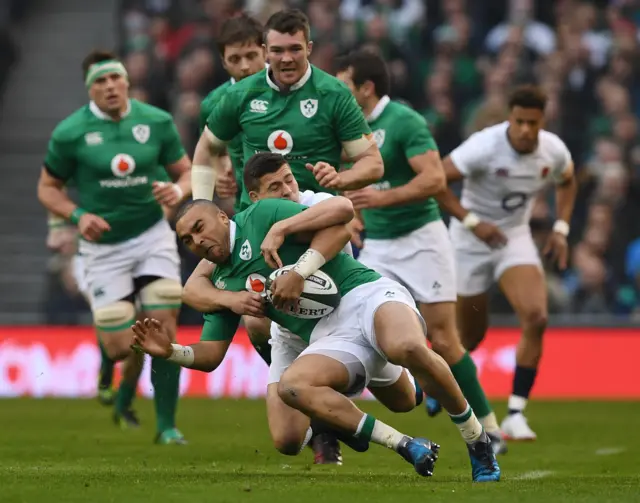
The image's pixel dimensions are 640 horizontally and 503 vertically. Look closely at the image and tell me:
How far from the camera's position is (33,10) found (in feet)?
A: 77.4

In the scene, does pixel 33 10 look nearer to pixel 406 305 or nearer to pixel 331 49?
pixel 331 49

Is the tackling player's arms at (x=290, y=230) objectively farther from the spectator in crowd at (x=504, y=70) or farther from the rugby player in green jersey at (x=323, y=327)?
the spectator in crowd at (x=504, y=70)

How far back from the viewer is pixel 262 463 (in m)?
9.76

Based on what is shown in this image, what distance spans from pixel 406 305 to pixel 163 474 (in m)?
1.69

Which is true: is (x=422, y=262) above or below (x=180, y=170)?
below

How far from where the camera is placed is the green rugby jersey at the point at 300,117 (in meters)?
9.30

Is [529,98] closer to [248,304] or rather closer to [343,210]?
[343,210]

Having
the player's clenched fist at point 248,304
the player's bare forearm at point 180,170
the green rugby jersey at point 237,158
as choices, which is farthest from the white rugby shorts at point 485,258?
the player's clenched fist at point 248,304

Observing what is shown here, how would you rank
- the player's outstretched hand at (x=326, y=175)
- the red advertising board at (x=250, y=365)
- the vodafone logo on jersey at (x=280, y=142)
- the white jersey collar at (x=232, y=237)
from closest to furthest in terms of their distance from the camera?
the white jersey collar at (x=232, y=237) < the player's outstretched hand at (x=326, y=175) < the vodafone logo on jersey at (x=280, y=142) < the red advertising board at (x=250, y=365)

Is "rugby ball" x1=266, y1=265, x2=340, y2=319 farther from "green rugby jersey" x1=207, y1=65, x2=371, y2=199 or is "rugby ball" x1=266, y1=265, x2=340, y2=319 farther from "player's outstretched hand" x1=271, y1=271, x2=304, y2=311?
"green rugby jersey" x1=207, y1=65, x2=371, y2=199

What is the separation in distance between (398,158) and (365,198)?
0.97 m

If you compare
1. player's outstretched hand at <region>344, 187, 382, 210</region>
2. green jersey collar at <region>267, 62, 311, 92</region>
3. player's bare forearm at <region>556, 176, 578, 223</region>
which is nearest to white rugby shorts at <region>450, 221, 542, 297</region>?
player's bare forearm at <region>556, 176, 578, 223</region>

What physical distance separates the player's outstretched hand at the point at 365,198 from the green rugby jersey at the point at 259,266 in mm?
1704

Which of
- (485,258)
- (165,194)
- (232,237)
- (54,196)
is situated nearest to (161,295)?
(165,194)
